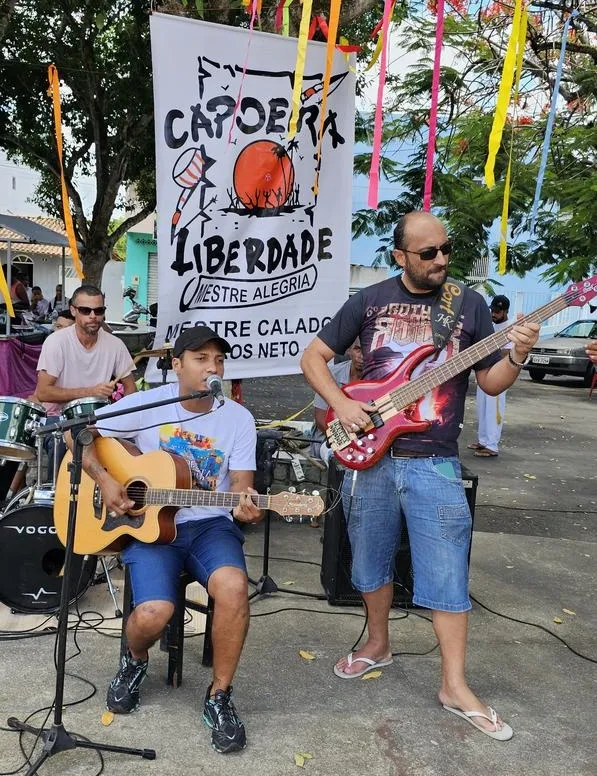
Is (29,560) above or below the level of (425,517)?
below

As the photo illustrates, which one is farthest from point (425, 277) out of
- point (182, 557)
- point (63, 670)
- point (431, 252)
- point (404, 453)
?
point (63, 670)

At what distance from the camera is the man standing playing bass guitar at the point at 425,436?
334 cm

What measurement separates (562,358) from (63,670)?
58.1 feet

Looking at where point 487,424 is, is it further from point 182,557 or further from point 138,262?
point 138,262

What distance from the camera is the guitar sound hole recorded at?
3379 mm

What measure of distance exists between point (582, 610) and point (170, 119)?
4.00m

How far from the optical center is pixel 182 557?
3.39 metres

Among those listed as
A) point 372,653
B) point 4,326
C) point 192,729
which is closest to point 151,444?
point 192,729

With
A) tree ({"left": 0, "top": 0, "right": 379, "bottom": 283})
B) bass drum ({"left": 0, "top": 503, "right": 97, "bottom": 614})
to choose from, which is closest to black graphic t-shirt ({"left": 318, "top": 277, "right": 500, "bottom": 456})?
bass drum ({"left": 0, "top": 503, "right": 97, "bottom": 614})

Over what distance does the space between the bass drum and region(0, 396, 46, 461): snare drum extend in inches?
16.0

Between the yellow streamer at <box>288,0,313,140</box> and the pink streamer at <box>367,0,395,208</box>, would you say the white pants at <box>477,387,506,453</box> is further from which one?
the yellow streamer at <box>288,0,313,140</box>

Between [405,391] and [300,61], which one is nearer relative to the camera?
[405,391]

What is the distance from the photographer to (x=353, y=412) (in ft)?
11.0

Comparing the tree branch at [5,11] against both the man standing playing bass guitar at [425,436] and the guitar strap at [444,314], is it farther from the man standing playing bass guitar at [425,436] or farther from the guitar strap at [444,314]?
the guitar strap at [444,314]
